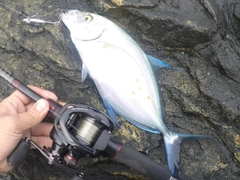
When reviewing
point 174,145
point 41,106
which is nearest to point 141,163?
point 174,145

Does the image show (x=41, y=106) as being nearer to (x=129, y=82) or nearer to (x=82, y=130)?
(x=82, y=130)

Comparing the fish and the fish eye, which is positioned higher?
the fish eye

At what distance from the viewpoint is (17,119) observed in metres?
2.64

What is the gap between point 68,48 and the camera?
10.4 ft

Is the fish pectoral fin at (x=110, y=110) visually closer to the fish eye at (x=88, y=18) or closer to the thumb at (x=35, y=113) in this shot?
the thumb at (x=35, y=113)

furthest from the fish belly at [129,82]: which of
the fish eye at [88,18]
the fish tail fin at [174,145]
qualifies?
the fish eye at [88,18]

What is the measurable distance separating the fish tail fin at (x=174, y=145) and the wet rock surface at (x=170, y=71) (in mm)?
145

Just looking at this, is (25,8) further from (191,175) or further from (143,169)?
(191,175)

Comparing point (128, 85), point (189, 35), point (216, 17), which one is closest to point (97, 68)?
point (128, 85)

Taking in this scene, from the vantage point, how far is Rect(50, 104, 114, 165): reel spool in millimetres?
2418

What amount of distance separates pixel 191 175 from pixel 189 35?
119cm

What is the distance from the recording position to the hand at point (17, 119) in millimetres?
2658

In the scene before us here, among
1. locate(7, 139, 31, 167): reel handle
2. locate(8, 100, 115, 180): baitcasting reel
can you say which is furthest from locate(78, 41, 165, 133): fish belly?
locate(7, 139, 31, 167): reel handle

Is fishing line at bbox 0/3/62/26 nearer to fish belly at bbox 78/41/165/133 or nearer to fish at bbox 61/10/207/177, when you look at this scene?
fish at bbox 61/10/207/177
